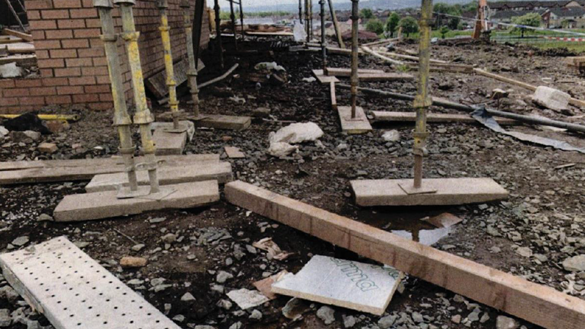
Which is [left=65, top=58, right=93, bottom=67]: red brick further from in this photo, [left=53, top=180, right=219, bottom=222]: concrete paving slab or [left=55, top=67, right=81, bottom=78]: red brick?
[left=53, top=180, right=219, bottom=222]: concrete paving slab

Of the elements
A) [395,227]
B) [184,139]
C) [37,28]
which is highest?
[37,28]

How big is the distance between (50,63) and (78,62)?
35 cm

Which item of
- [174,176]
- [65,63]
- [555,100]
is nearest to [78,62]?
[65,63]

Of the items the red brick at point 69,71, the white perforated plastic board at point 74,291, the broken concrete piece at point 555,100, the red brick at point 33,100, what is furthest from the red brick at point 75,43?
the broken concrete piece at point 555,100

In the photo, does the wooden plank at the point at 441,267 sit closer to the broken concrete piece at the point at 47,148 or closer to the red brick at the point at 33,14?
the broken concrete piece at the point at 47,148

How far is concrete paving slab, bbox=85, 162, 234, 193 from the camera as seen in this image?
3.24 m

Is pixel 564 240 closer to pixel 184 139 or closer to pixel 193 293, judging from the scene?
pixel 193 293

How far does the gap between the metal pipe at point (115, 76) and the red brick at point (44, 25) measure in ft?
8.74

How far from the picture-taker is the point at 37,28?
4.79m

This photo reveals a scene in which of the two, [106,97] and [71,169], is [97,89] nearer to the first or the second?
[106,97]

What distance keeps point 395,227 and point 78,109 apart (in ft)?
13.7

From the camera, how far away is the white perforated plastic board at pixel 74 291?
1.85 meters

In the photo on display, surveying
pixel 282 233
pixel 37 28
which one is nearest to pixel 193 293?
pixel 282 233

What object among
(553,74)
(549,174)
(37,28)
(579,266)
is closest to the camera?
(579,266)
